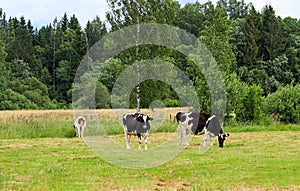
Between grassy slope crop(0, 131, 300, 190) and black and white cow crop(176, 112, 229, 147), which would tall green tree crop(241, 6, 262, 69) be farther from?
grassy slope crop(0, 131, 300, 190)

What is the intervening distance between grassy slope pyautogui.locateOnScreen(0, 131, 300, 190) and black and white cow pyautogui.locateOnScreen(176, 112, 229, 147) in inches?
35.2

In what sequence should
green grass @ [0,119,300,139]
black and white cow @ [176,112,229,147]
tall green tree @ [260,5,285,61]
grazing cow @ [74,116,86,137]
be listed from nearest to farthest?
black and white cow @ [176,112,229,147], grazing cow @ [74,116,86,137], green grass @ [0,119,300,139], tall green tree @ [260,5,285,61]

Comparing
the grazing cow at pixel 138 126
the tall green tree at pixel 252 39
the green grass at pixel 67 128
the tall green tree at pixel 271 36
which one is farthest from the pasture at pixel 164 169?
the tall green tree at pixel 271 36

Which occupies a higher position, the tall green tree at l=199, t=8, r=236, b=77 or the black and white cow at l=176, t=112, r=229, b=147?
the tall green tree at l=199, t=8, r=236, b=77

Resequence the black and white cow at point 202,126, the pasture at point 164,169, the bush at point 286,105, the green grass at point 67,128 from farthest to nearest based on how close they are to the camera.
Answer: the bush at point 286,105 < the green grass at point 67,128 < the black and white cow at point 202,126 < the pasture at point 164,169

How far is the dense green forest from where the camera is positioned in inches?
1435

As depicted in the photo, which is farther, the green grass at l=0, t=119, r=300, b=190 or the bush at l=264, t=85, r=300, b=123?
the bush at l=264, t=85, r=300, b=123

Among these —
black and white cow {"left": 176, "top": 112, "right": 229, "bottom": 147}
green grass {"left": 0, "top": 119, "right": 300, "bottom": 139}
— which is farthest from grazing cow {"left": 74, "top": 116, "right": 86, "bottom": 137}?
black and white cow {"left": 176, "top": 112, "right": 229, "bottom": 147}

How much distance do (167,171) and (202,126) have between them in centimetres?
751

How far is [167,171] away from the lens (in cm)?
1456

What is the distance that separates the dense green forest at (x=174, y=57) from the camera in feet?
120

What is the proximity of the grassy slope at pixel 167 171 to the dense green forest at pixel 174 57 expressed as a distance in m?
16.3

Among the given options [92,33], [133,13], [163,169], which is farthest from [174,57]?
[163,169]

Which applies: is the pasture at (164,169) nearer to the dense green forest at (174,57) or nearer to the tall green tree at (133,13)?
the dense green forest at (174,57)
